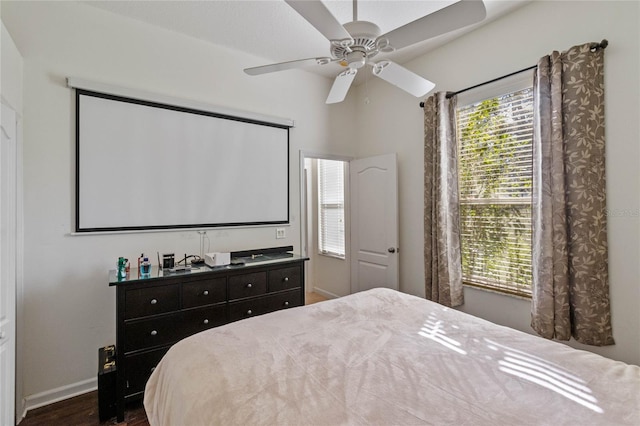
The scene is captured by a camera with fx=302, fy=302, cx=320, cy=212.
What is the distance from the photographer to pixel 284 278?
9.25ft

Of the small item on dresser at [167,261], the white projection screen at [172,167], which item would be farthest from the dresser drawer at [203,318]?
the white projection screen at [172,167]

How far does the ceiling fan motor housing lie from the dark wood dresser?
177 centimetres

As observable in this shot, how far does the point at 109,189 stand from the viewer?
2.40 meters

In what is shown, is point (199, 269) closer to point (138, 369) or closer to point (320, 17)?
point (138, 369)

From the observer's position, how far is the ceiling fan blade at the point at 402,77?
1880 millimetres

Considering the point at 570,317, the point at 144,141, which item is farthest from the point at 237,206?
the point at 570,317

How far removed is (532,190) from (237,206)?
2.57 metres

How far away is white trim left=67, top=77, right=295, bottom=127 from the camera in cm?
228

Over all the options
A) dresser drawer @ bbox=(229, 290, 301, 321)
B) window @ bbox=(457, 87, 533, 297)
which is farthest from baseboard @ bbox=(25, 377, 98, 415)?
window @ bbox=(457, 87, 533, 297)

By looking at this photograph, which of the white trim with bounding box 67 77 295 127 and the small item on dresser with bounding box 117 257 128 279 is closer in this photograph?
the small item on dresser with bounding box 117 257 128 279

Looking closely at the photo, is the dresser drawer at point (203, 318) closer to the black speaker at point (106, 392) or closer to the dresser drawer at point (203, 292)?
the dresser drawer at point (203, 292)

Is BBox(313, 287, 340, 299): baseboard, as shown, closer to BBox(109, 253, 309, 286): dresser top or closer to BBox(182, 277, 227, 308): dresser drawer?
BBox(109, 253, 309, 286): dresser top

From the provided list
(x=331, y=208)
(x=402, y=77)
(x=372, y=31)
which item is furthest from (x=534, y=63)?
(x=331, y=208)

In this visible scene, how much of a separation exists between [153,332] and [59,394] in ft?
2.94
